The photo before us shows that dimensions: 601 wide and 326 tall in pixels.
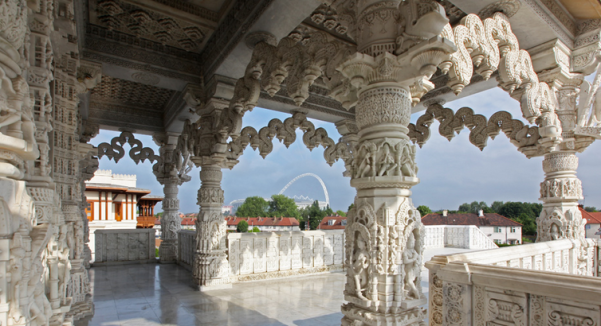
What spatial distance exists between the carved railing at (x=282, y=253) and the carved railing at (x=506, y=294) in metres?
5.58

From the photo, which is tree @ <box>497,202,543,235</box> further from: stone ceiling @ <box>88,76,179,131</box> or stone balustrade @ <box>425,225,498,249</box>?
stone ceiling @ <box>88,76,179,131</box>

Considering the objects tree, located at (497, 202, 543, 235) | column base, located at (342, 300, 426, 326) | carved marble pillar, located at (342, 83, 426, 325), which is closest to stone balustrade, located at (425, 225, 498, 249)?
column base, located at (342, 300, 426, 326)

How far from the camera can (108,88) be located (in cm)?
895

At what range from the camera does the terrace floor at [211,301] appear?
5.04 metres

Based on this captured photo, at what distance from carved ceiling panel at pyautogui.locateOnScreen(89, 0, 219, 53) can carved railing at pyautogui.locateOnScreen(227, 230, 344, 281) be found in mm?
4562

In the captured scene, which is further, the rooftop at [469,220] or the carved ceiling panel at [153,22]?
the rooftop at [469,220]

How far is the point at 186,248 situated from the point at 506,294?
365 inches

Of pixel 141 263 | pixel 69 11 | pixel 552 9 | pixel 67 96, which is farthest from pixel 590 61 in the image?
pixel 141 263

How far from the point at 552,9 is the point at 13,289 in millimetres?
7006

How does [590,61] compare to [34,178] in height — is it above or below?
above

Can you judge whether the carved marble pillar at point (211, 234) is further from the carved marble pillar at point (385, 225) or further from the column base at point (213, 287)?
the carved marble pillar at point (385, 225)

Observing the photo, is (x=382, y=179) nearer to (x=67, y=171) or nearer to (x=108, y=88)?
(x=67, y=171)

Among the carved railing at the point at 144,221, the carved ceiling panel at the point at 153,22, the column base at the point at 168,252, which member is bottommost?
the carved railing at the point at 144,221

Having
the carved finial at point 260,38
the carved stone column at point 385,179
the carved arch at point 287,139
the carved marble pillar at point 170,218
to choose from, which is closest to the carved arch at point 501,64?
the carved stone column at point 385,179
